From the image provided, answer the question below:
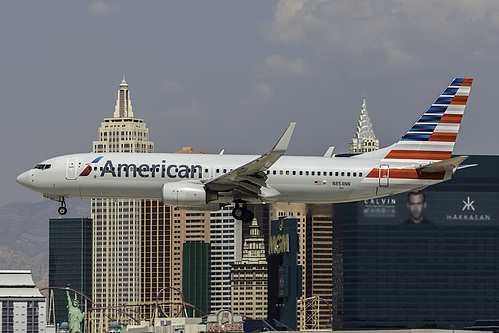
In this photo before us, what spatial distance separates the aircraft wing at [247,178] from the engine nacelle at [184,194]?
0.93 m

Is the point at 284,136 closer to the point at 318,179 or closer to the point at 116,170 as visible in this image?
the point at 318,179

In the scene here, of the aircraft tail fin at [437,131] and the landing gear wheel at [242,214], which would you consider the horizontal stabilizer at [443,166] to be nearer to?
the aircraft tail fin at [437,131]

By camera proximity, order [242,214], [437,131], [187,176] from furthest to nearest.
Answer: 1. [437,131]
2. [242,214]
3. [187,176]

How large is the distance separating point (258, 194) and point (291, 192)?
2.68m

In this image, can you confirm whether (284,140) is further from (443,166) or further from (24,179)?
(24,179)

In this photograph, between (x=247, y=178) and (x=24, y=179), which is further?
(x=24, y=179)

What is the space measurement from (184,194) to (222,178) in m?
3.14

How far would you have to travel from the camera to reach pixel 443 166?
8588 centimetres

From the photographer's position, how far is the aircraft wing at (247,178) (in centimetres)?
8288

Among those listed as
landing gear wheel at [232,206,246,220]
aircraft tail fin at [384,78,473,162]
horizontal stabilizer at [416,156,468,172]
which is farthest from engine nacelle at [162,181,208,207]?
horizontal stabilizer at [416,156,468,172]

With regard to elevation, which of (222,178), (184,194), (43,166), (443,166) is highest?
(43,166)

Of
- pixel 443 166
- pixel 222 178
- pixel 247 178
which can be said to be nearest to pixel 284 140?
pixel 247 178

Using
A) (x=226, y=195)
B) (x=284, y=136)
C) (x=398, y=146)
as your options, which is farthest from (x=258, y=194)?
(x=398, y=146)

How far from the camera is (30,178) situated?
290 feet
